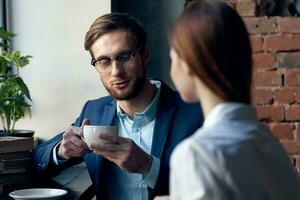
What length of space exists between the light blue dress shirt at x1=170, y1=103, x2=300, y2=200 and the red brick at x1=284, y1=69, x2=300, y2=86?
1.45 m

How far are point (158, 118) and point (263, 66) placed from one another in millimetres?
793

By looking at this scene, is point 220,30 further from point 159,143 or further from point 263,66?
point 263,66

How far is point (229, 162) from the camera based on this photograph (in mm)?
762

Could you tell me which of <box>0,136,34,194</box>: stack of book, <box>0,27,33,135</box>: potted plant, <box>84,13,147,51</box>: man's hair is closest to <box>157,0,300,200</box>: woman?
<box>84,13,147,51</box>: man's hair

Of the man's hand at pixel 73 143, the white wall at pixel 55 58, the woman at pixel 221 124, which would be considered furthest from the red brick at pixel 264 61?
the woman at pixel 221 124

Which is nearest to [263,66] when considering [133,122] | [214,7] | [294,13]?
[294,13]

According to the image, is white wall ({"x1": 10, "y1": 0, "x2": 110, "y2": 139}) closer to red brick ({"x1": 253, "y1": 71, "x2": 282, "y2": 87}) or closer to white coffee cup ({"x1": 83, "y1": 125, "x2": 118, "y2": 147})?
red brick ({"x1": 253, "y1": 71, "x2": 282, "y2": 87})

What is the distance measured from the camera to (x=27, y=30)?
224 centimetres

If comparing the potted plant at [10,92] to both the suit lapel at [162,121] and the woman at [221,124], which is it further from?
the woman at [221,124]

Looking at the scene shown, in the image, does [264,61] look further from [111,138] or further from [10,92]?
[111,138]

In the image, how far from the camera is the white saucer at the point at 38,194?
137cm

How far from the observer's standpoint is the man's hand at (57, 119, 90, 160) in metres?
1.47

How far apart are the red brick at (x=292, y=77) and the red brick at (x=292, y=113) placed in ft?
0.29

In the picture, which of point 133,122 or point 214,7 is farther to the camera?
point 133,122
